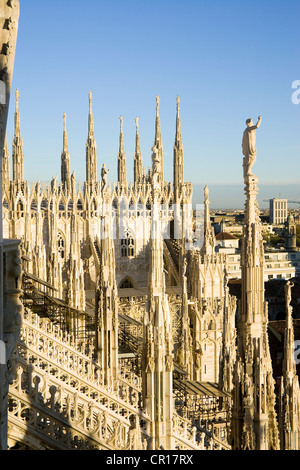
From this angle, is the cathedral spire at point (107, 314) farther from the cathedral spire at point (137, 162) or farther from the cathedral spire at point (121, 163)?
the cathedral spire at point (137, 162)

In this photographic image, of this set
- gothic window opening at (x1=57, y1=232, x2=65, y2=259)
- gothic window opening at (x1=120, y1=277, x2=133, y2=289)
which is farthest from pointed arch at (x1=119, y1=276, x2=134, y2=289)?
gothic window opening at (x1=57, y1=232, x2=65, y2=259)

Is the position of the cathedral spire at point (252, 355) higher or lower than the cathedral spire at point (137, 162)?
lower

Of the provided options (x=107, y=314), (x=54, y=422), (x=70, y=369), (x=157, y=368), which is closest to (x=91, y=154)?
(x=107, y=314)

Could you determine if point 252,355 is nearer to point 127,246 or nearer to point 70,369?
point 70,369

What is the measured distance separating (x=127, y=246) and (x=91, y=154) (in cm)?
518

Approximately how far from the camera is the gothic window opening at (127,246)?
2833 cm

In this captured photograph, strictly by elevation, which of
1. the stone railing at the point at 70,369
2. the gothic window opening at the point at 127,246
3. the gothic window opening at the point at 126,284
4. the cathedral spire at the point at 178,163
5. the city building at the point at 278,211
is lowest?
the gothic window opening at the point at 126,284

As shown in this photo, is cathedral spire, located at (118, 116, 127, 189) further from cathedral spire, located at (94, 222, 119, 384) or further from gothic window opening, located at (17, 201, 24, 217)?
cathedral spire, located at (94, 222, 119, 384)

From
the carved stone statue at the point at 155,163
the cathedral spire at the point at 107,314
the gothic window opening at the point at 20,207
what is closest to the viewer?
the carved stone statue at the point at 155,163

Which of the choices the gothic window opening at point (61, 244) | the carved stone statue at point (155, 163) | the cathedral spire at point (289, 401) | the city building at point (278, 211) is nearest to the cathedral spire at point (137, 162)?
the gothic window opening at point (61, 244)

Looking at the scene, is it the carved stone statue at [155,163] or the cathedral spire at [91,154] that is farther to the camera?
the cathedral spire at [91,154]

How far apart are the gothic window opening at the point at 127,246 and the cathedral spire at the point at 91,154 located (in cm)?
331
